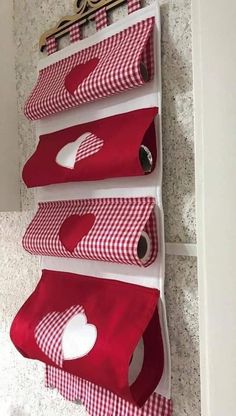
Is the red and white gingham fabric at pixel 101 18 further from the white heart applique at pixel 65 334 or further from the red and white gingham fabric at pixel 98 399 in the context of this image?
the red and white gingham fabric at pixel 98 399

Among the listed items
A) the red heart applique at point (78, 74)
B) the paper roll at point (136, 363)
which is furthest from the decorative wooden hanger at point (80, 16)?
the paper roll at point (136, 363)

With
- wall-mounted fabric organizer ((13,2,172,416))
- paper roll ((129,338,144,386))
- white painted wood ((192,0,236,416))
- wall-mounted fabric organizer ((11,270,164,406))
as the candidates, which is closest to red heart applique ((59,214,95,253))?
wall-mounted fabric organizer ((13,2,172,416))

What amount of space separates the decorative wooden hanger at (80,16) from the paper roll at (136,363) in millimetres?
720

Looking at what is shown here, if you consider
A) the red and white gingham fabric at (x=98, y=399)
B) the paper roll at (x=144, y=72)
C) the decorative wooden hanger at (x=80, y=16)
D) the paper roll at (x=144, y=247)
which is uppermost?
the decorative wooden hanger at (x=80, y=16)

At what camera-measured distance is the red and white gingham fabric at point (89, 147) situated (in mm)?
964

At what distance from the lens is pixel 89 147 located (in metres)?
0.99

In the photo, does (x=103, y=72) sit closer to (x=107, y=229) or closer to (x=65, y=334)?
(x=107, y=229)

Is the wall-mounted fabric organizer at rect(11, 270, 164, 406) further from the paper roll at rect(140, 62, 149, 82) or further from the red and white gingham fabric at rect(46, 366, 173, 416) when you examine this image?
the paper roll at rect(140, 62, 149, 82)

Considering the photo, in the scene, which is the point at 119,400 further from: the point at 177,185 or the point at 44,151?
the point at 44,151

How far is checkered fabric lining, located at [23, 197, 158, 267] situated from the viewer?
0.87 meters

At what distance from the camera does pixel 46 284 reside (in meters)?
1.18

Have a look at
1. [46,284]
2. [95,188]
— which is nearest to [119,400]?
[46,284]

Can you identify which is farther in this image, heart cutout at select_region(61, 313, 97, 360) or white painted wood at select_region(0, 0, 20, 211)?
white painted wood at select_region(0, 0, 20, 211)

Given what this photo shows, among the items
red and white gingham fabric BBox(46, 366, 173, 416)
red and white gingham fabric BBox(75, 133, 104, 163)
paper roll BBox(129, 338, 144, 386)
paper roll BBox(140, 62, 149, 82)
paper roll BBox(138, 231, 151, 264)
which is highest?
paper roll BBox(140, 62, 149, 82)
